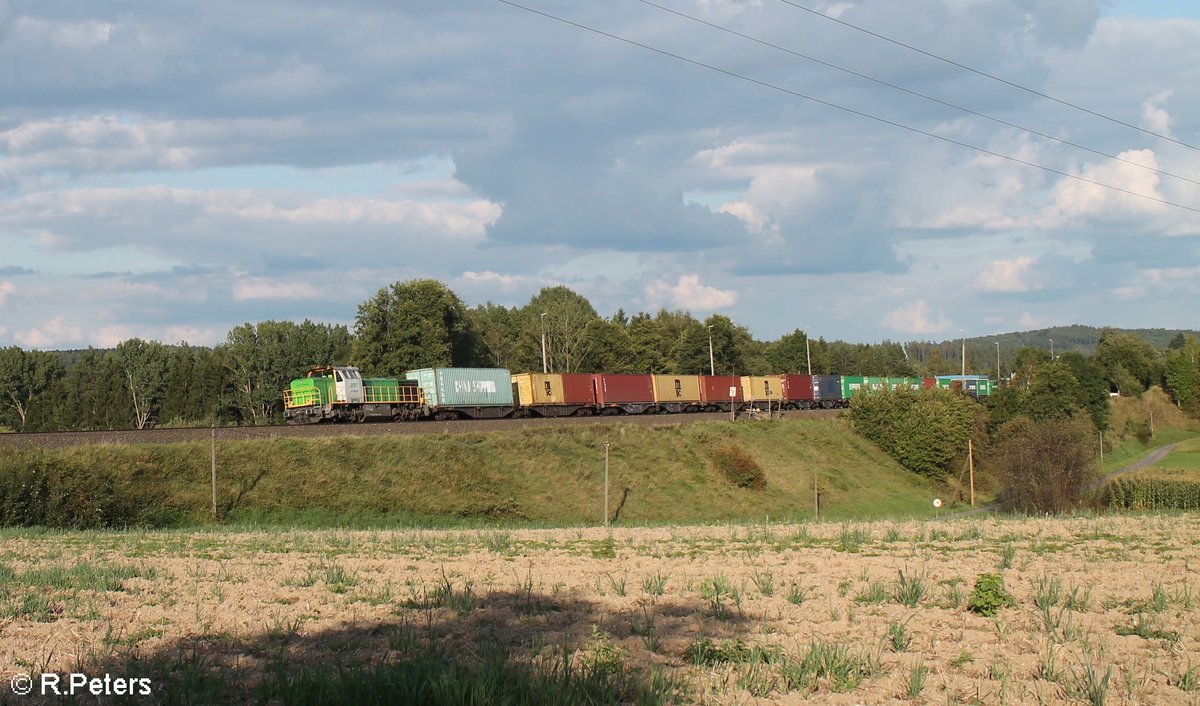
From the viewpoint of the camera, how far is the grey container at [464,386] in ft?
200

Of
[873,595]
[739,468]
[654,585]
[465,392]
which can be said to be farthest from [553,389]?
[873,595]

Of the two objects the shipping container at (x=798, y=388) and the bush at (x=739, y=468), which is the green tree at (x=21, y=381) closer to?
the shipping container at (x=798, y=388)

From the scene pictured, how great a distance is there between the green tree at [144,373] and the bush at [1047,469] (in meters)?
97.0

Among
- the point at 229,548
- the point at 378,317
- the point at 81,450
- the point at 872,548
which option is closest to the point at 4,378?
the point at 378,317

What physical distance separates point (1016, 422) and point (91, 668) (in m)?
87.1

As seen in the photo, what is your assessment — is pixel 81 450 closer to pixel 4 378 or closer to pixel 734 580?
pixel 734 580

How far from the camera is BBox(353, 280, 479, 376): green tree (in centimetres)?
9438

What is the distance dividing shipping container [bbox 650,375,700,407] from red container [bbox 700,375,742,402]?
35.6 inches

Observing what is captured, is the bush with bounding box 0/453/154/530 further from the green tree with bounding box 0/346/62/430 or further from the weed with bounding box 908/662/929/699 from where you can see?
the green tree with bounding box 0/346/62/430

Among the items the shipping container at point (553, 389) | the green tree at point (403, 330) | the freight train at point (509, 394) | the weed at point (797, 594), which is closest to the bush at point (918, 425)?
the freight train at point (509, 394)

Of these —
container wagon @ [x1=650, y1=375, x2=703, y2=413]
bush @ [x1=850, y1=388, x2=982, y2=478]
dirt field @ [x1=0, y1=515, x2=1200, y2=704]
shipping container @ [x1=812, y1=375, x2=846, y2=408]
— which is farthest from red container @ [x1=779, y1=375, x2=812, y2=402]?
dirt field @ [x1=0, y1=515, x2=1200, y2=704]

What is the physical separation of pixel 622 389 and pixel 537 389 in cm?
975

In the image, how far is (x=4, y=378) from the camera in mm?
112375

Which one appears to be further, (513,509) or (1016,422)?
(1016,422)
